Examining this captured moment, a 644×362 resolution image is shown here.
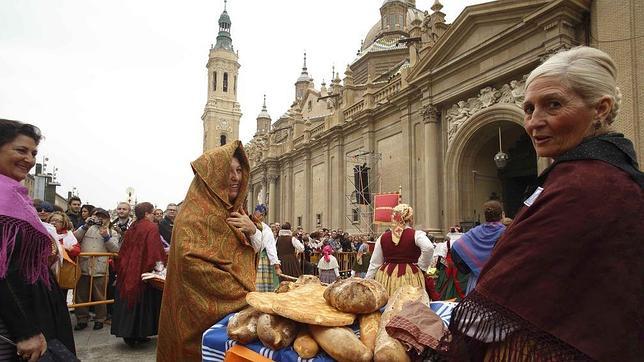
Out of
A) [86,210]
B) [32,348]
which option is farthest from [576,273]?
[86,210]

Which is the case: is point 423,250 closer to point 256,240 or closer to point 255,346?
point 256,240

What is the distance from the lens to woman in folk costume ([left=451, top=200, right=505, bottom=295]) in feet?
17.0

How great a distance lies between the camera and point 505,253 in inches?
49.6

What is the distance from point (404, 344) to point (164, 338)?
1997mm

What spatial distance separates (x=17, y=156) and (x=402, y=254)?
4.37m

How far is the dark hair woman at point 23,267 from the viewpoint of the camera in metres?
2.32

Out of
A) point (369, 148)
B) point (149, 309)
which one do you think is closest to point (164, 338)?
point (149, 309)

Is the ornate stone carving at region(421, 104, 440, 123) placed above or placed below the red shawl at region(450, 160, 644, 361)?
above

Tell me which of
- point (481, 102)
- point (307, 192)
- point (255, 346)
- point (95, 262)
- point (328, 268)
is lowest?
point (328, 268)

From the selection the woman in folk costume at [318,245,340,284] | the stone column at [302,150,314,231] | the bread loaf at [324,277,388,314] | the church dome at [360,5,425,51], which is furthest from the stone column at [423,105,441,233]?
the church dome at [360,5,425,51]

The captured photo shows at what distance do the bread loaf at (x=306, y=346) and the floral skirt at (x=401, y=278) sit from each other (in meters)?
3.39

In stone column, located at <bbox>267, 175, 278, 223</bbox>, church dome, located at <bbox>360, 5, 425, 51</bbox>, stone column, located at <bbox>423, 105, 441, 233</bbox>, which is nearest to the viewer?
stone column, located at <bbox>423, 105, 441, 233</bbox>

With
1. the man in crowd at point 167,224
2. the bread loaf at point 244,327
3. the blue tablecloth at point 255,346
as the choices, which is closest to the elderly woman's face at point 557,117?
the blue tablecloth at point 255,346

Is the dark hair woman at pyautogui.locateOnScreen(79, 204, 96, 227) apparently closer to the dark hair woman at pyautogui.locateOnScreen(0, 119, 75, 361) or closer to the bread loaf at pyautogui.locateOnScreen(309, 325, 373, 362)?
the dark hair woman at pyautogui.locateOnScreen(0, 119, 75, 361)
